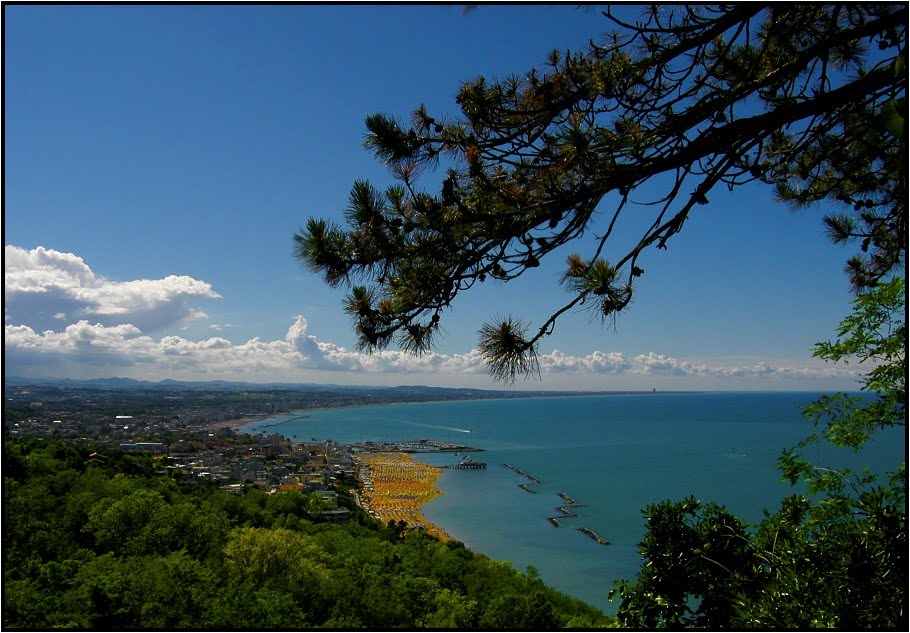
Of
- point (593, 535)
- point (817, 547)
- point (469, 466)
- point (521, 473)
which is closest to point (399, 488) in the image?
point (469, 466)

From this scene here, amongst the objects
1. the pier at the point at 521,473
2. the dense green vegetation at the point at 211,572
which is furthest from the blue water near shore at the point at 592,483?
the dense green vegetation at the point at 211,572

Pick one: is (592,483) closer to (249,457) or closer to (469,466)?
(469,466)

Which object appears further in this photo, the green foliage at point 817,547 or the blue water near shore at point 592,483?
the blue water near shore at point 592,483

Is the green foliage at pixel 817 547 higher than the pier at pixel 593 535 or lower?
higher

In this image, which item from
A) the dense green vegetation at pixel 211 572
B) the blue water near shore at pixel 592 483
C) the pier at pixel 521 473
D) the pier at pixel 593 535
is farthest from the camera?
the pier at pixel 521 473

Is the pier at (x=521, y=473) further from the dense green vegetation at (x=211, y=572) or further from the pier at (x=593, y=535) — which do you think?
the dense green vegetation at (x=211, y=572)

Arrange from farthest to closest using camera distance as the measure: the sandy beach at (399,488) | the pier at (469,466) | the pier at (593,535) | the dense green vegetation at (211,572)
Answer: the pier at (469,466) → the sandy beach at (399,488) → the pier at (593,535) → the dense green vegetation at (211,572)
